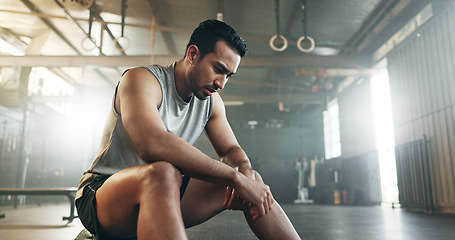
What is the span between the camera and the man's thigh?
118 cm

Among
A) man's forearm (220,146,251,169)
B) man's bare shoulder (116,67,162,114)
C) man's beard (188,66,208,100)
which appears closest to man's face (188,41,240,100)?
man's beard (188,66,208,100)

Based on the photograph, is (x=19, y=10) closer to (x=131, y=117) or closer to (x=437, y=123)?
(x=131, y=117)

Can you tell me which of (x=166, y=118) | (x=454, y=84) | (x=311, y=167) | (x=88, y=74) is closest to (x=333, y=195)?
(x=311, y=167)

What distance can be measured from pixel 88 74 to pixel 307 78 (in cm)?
584

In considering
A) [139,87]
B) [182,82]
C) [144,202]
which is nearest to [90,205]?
[144,202]

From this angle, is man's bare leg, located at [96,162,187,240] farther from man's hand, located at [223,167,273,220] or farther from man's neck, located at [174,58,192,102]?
man's neck, located at [174,58,192,102]

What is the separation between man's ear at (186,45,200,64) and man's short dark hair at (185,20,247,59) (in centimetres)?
1

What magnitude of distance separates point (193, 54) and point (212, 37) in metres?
0.09

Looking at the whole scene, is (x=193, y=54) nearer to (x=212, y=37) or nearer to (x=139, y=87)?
(x=212, y=37)

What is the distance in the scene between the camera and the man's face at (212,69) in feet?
3.83

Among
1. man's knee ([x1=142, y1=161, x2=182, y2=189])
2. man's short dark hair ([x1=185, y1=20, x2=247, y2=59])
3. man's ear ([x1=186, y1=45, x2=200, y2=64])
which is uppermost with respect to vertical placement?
man's short dark hair ([x1=185, y1=20, x2=247, y2=59])

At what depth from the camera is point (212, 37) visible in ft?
3.82

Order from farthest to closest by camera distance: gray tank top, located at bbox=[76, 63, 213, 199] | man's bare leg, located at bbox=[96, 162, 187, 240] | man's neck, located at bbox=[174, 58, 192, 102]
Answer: man's neck, located at bbox=[174, 58, 192, 102]
gray tank top, located at bbox=[76, 63, 213, 199]
man's bare leg, located at bbox=[96, 162, 187, 240]

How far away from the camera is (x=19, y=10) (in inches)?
231
